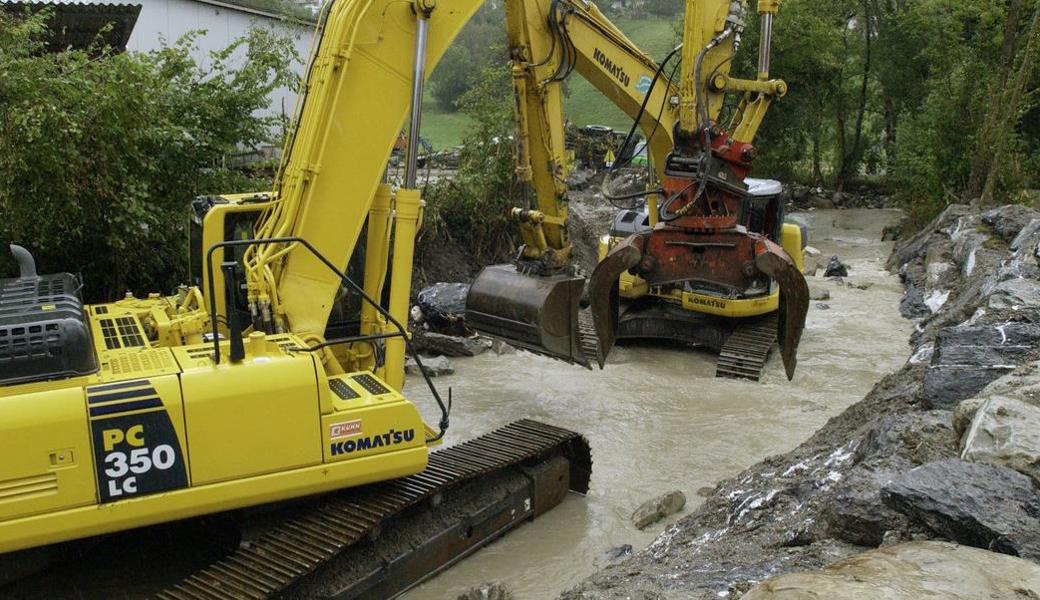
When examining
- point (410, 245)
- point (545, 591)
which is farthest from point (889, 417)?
point (410, 245)

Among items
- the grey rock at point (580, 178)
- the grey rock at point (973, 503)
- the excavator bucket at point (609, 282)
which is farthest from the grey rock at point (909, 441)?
the grey rock at point (580, 178)

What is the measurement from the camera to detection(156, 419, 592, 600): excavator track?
439cm

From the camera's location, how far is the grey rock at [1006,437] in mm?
3695

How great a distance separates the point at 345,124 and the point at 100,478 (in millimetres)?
2450

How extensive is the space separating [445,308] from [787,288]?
223 inches

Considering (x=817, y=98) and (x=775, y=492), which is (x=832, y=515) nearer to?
(x=775, y=492)

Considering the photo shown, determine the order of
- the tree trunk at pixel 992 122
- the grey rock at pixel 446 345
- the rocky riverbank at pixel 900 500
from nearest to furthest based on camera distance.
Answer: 1. the rocky riverbank at pixel 900 500
2. the grey rock at pixel 446 345
3. the tree trunk at pixel 992 122

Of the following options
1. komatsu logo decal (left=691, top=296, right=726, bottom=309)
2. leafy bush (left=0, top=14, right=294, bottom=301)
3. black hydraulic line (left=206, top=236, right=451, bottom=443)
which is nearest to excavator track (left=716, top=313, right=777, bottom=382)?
komatsu logo decal (left=691, top=296, right=726, bottom=309)

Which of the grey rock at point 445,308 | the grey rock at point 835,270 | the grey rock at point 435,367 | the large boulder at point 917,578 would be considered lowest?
the grey rock at point 435,367

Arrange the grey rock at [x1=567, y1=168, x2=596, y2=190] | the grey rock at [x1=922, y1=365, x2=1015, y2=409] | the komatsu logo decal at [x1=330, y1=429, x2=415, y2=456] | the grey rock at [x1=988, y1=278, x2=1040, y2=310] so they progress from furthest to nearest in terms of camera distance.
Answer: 1. the grey rock at [x1=567, y1=168, x2=596, y2=190]
2. the grey rock at [x1=988, y1=278, x2=1040, y2=310]
3. the grey rock at [x1=922, y1=365, x2=1015, y2=409]
4. the komatsu logo decal at [x1=330, y1=429, x2=415, y2=456]

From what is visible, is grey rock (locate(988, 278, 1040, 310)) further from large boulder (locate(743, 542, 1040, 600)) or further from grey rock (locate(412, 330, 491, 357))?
grey rock (locate(412, 330, 491, 357))

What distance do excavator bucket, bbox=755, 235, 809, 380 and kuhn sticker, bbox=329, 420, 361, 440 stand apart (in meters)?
2.66

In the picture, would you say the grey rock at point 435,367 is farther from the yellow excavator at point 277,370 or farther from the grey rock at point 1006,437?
the grey rock at point 1006,437

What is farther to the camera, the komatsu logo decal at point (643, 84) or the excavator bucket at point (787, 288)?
the komatsu logo decal at point (643, 84)
